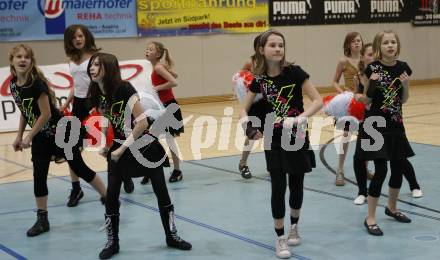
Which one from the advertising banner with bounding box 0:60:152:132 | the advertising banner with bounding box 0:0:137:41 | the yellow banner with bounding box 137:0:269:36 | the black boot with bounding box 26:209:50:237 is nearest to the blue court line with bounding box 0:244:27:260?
the black boot with bounding box 26:209:50:237

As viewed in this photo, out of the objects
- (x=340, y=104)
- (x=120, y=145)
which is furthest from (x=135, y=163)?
(x=340, y=104)

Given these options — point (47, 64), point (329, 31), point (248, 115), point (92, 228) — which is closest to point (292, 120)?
point (248, 115)

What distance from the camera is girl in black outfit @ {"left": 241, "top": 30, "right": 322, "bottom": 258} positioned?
504 cm

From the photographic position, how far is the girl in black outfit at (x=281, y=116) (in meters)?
5.04

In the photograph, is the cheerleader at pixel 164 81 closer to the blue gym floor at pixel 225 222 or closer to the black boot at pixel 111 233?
the blue gym floor at pixel 225 222

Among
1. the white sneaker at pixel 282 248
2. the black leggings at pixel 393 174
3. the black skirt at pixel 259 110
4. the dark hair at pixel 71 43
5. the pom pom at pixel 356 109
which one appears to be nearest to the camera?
the white sneaker at pixel 282 248

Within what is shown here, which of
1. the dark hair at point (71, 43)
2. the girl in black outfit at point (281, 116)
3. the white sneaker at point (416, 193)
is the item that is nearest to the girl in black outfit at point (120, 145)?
the girl in black outfit at point (281, 116)

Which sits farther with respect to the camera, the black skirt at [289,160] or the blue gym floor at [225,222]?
the blue gym floor at [225,222]

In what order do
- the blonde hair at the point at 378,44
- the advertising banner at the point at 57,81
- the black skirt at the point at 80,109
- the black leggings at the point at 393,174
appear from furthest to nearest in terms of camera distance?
the advertising banner at the point at 57,81
the black skirt at the point at 80,109
the black leggings at the point at 393,174
the blonde hair at the point at 378,44

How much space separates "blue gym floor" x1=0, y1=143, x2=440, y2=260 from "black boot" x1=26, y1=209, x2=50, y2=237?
7 cm

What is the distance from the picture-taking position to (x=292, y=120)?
5.00 metres

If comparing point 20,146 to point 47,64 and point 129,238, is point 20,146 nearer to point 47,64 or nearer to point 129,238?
point 129,238

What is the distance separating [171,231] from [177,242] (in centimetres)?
9

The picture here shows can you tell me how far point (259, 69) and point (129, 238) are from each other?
5.62ft
